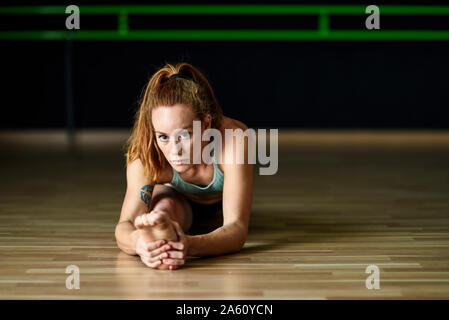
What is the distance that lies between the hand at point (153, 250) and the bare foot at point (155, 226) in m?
0.01

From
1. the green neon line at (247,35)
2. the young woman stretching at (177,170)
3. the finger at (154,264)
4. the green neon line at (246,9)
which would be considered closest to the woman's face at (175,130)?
the young woman stretching at (177,170)

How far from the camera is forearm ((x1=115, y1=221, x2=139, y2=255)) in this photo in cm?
118

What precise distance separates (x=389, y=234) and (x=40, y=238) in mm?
964

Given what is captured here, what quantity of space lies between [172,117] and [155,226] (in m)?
0.25

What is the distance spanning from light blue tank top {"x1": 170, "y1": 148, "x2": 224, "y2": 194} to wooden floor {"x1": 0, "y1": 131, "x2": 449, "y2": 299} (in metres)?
0.17

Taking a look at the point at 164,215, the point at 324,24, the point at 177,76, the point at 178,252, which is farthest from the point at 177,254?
the point at 324,24

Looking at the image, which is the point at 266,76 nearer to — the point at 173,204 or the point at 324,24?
the point at 324,24

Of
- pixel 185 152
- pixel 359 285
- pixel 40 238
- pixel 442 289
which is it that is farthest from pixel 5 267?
pixel 442 289

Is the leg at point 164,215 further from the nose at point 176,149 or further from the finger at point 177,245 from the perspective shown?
the nose at point 176,149

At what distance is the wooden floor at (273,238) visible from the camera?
3.34 feet

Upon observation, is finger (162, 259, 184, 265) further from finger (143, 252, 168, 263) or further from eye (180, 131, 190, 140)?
eye (180, 131, 190, 140)

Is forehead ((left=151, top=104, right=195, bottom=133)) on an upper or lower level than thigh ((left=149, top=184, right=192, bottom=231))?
upper

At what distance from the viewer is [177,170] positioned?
4.08 ft

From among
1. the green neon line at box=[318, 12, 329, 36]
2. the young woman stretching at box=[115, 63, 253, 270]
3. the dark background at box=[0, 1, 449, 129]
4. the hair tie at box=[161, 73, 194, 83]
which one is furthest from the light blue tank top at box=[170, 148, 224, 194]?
the green neon line at box=[318, 12, 329, 36]
